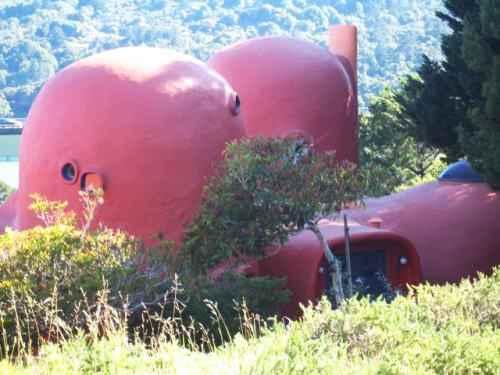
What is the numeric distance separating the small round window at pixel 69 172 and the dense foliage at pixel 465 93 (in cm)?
578

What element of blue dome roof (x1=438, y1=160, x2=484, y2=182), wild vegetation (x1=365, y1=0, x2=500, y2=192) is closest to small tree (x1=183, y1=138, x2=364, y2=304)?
wild vegetation (x1=365, y1=0, x2=500, y2=192)

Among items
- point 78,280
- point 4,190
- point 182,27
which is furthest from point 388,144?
point 182,27

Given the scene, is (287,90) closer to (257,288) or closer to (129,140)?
(129,140)

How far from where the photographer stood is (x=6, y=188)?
37.8 meters

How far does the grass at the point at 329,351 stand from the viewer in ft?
14.8

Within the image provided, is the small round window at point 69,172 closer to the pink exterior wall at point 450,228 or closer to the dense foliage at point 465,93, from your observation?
→ the pink exterior wall at point 450,228

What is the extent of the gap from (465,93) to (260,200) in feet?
19.3

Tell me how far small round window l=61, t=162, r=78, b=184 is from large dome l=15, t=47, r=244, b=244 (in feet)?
0.04

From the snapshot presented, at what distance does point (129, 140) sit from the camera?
1120 cm

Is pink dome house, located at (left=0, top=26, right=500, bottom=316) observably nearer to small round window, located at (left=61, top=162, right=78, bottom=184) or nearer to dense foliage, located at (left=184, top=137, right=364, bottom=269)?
small round window, located at (left=61, top=162, right=78, bottom=184)

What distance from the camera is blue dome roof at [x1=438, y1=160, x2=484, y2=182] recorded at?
50.6 feet

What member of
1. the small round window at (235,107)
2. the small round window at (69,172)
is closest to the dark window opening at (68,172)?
the small round window at (69,172)

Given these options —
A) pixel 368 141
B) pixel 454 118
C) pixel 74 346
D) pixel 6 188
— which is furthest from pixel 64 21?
pixel 74 346

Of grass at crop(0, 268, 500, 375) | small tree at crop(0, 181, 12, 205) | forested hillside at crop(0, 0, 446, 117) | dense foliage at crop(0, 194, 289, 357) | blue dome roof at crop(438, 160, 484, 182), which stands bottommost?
small tree at crop(0, 181, 12, 205)
